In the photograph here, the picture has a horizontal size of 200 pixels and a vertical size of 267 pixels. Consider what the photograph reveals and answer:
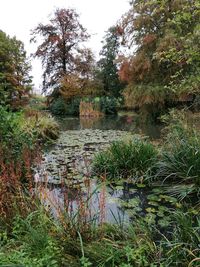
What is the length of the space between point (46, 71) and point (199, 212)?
73.4ft

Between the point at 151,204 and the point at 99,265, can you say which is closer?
the point at 99,265

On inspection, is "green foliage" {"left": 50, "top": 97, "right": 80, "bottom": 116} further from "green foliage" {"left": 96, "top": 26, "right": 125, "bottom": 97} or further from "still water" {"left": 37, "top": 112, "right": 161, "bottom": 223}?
"still water" {"left": 37, "top": 112, "right": 161, "bottom": 223}

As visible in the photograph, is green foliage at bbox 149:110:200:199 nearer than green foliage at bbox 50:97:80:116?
Yes

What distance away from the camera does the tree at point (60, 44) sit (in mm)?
22984

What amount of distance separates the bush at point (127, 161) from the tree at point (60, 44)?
18.2 metres

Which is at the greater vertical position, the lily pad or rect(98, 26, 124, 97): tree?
rect(98, 26, 124, 97): tree

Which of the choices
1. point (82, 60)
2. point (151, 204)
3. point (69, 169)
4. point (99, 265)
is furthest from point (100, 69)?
point (99, 265)

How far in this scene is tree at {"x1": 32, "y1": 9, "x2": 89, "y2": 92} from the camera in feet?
75.4

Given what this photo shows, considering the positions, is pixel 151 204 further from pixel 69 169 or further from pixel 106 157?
pixel 69 169

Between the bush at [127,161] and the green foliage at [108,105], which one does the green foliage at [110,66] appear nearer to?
the green foliage at [108,105]

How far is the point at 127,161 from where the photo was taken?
5066mm

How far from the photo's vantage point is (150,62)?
14.0 m

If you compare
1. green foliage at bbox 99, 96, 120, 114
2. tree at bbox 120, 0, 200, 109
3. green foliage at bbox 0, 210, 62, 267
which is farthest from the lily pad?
green foliage at bbox 99, 96, 120, 114

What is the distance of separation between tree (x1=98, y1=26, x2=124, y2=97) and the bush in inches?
723
